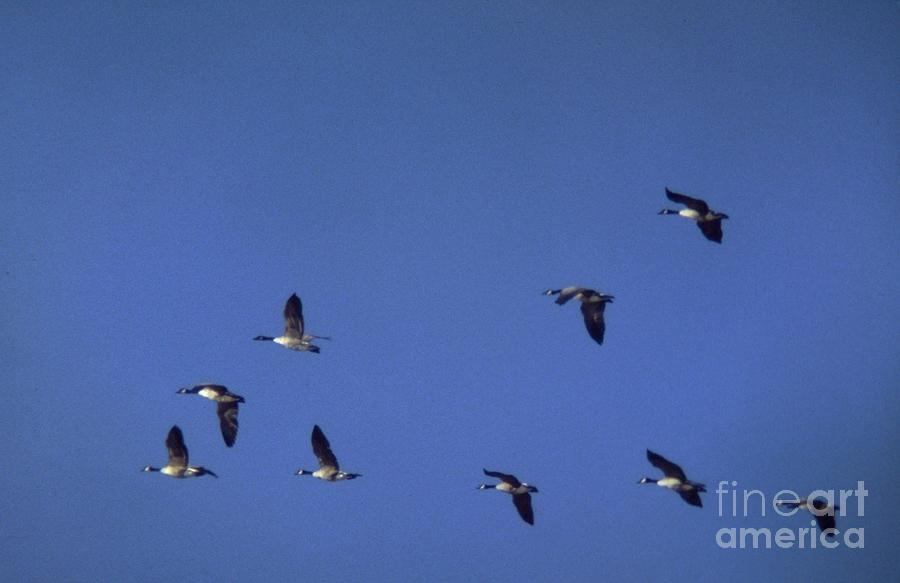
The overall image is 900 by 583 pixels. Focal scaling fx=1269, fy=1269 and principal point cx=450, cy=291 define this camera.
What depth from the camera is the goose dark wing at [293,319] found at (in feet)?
69.4

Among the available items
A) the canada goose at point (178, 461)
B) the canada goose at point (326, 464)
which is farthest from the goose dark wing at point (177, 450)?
the canada goose at point (326, 464)

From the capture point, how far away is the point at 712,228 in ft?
68.1

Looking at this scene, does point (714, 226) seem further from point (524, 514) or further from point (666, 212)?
point (524, 514)

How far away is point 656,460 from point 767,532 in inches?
348

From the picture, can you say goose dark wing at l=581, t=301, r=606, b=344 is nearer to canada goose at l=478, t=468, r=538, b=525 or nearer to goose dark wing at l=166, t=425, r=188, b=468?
canada goose at l=478, t=468, r=538, b=525

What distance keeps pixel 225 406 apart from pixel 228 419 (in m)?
0.24

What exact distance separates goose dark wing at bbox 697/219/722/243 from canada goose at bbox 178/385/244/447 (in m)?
8.37

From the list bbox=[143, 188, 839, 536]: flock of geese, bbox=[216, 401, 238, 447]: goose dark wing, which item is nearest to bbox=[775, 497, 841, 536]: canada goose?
bbox=[143, 188, 839, 536]: flock of geese

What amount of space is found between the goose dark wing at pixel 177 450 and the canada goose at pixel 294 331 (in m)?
2.53

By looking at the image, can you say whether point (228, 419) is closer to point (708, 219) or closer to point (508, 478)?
point (508, 478)

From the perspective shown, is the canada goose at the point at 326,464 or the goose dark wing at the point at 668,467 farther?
the canada goose at the point at 326,464

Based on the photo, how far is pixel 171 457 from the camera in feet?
74.6

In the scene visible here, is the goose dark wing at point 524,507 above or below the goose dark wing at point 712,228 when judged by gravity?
below

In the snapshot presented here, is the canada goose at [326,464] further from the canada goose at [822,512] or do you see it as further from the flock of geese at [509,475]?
the canada goose at [822,512]
